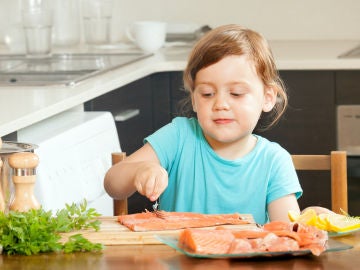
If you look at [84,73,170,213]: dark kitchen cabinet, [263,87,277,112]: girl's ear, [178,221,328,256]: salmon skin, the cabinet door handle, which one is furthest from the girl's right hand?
the cabinet door handle

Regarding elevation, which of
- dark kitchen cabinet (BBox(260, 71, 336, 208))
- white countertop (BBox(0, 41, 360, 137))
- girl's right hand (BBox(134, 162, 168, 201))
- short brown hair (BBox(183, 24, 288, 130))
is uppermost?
short brown hair (BBox(183, 24, 288, 130))

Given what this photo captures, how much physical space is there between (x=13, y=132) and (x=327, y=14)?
2166 mm

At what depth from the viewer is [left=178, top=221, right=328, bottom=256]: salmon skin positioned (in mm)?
1410

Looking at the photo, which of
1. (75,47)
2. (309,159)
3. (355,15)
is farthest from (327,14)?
(309,159)

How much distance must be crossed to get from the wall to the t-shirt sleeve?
85.6 inches

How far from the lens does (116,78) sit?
305 centimetres

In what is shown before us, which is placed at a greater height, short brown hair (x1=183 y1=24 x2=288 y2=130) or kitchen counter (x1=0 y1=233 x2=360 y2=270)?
short brown hair (x1=183 y1=24 x2=288 y2=130)

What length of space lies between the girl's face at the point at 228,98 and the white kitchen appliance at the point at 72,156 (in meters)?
0.51

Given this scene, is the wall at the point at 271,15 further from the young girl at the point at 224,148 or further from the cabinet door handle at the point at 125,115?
the young girl at the point at 224,148

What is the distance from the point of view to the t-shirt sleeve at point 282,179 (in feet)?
6.64

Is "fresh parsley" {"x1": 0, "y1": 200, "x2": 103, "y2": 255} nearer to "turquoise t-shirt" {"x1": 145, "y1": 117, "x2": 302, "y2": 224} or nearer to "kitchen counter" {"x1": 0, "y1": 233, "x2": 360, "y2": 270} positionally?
"kitchen counter" {"x1": 0, "y1": 233, "x2": 360, "y2": 270}

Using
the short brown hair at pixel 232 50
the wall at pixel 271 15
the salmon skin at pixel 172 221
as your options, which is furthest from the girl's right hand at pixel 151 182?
the wall at pixel 271 15

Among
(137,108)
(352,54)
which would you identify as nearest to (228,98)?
(137,108)

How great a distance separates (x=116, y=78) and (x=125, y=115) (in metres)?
0.31
